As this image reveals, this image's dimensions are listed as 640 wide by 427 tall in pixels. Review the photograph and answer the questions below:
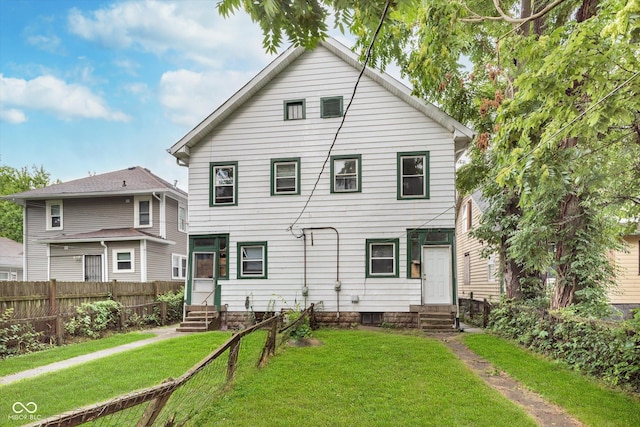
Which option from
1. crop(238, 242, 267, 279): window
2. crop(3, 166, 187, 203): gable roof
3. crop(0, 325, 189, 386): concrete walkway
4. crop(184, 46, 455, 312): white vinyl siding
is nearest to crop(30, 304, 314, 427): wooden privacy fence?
crop(0, 325, 189, 386): concrete walkway

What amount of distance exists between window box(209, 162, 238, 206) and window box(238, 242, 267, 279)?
5.21ft

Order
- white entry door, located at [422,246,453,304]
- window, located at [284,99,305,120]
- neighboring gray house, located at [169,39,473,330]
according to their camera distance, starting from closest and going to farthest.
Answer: white entry door, located at [422,246,453,304], neighboring gray house, located at [169,39,473,330], window, located at [284,99,305,120]

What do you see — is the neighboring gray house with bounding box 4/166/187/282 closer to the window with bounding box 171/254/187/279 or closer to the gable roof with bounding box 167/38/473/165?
the window with bounding box 171/254/187/279

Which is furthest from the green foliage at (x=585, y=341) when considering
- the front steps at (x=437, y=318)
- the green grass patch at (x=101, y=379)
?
the green grass patch at (x=101, y=379)

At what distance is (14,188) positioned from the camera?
35438 millimetres

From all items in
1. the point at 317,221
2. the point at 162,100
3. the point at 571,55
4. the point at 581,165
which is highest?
the point at 162,100

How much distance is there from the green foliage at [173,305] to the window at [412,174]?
9.39 m

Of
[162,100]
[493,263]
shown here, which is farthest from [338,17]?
[162,100]

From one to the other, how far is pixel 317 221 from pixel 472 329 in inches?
229

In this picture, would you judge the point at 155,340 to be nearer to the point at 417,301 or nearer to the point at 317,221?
the point at 317,221

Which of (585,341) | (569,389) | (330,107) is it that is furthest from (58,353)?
(585,341)

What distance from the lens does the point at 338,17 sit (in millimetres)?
2355

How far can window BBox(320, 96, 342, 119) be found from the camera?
490 inches

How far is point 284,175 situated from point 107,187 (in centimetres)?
1060
